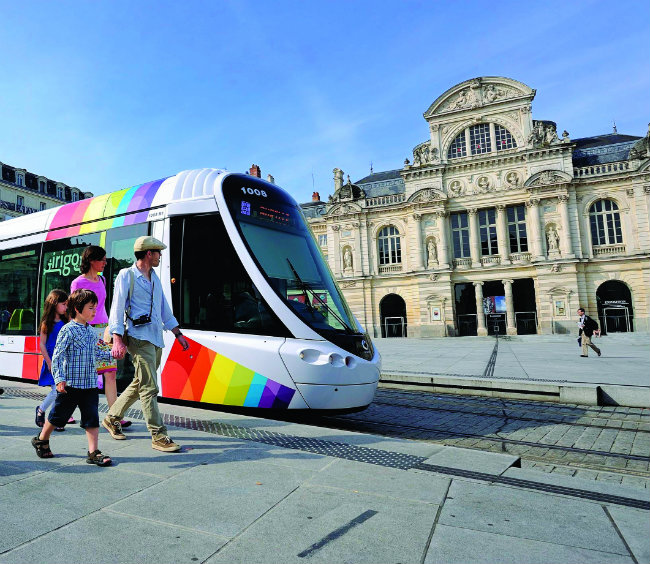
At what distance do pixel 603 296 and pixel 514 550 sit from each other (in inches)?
1411

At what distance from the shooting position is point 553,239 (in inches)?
1304

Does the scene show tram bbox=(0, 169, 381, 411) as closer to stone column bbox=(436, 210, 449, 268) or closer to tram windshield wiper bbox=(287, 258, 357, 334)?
tram windshield wiper bbox=(287, 258, 357, 334)

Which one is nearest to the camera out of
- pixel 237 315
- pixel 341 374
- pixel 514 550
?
pixel 514 550

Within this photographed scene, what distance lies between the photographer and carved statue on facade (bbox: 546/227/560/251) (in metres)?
33.1

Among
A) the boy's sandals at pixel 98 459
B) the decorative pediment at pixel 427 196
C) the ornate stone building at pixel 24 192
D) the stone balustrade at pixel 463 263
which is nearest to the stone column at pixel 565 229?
the stone balustrade at pixel 463 263

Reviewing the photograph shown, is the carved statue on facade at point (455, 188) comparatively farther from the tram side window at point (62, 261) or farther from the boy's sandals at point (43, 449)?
the boy's sandals at point (43, 449)

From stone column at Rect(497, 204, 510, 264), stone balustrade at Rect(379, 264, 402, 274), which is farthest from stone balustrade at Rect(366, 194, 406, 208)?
stone column at Rect(497, 204, 510, 264)

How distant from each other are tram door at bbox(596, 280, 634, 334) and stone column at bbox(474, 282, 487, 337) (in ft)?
25.4

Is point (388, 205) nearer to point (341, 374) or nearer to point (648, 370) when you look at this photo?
point (648, 370)

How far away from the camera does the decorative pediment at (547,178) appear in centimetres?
3266

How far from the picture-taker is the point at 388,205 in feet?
125

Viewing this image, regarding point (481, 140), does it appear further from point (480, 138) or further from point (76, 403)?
point (76, 403)

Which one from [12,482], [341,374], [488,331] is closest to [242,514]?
[12,482]

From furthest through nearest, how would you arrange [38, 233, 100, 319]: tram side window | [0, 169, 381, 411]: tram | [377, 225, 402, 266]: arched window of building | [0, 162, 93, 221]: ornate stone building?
[0, 162, 93, 221]: ornate stone building, [377, 225, 402, 266]: arched window of building, [38, 233, 100, 319]: tram side window, [0, 169, 381, 411]: tram
